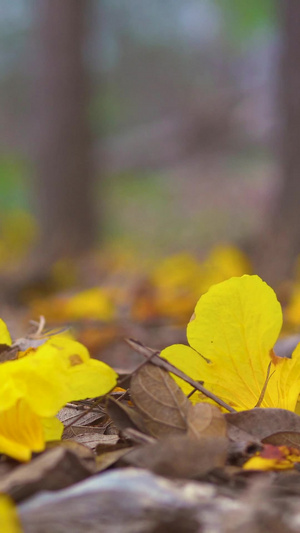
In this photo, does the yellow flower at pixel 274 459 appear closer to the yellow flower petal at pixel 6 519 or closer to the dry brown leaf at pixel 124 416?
the dry brown leaf at pixel 124 416

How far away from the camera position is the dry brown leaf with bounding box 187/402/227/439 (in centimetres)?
90

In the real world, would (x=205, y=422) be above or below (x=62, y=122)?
above

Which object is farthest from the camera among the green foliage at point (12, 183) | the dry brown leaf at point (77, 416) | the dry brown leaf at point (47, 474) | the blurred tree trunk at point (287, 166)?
the green foliage at point (12, 183)

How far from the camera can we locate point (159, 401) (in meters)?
0.96

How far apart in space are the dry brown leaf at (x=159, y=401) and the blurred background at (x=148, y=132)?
356 centimetres

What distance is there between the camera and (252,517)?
66cm

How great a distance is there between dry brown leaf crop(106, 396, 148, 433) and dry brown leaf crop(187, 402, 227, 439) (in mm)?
69

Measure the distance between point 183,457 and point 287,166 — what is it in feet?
14.8

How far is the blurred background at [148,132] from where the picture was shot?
5453 millimetres

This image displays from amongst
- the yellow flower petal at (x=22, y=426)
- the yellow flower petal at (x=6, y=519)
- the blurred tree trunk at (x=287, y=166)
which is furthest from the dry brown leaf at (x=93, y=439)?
the blurred tree trunk at (x=287, y=166)

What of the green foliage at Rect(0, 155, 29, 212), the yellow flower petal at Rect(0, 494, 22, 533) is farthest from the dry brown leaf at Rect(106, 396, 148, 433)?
the green foliage at Rect(0, 155, 29, 212)

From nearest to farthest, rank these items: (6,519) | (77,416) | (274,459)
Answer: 1. (6,519)
2. (274,459)
3. (77,416)

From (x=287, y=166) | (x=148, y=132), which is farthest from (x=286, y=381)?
(x=148, y=132)

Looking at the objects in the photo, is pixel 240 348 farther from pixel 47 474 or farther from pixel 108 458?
pixel 47 474
